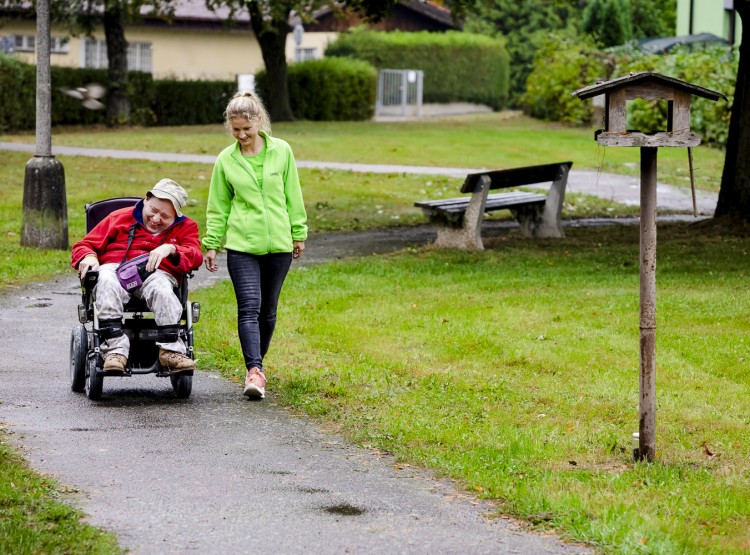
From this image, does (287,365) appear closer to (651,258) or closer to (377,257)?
(651,258)

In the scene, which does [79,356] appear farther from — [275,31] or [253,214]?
[275,31]

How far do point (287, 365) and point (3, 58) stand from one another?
2648 centimetres

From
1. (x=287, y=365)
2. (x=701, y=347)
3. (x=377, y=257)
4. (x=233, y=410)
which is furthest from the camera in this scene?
(x=377, y=257)

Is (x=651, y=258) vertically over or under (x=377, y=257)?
over

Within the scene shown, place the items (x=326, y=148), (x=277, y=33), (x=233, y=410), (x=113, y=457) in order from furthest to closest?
(x=277, y=33)
(x=326, y=148)
(x=233, y=410)
(x=113, y=457)

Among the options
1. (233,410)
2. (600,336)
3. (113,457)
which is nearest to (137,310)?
(233,410)

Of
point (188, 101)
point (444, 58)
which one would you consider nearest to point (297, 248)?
point (188, 101)

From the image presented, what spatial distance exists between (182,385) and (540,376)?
2.21 metres

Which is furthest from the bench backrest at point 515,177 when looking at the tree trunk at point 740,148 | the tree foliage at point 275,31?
the tree foliage at point 275,31

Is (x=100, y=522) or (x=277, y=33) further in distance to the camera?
(x=277, y=33)

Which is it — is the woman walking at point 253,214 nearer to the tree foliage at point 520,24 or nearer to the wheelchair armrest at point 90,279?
the wheelchair armrest at point 90,279

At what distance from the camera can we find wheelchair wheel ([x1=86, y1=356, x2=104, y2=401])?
7.21 metres

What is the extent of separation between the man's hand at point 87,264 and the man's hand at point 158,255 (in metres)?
0.30

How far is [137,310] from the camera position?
7371mm
